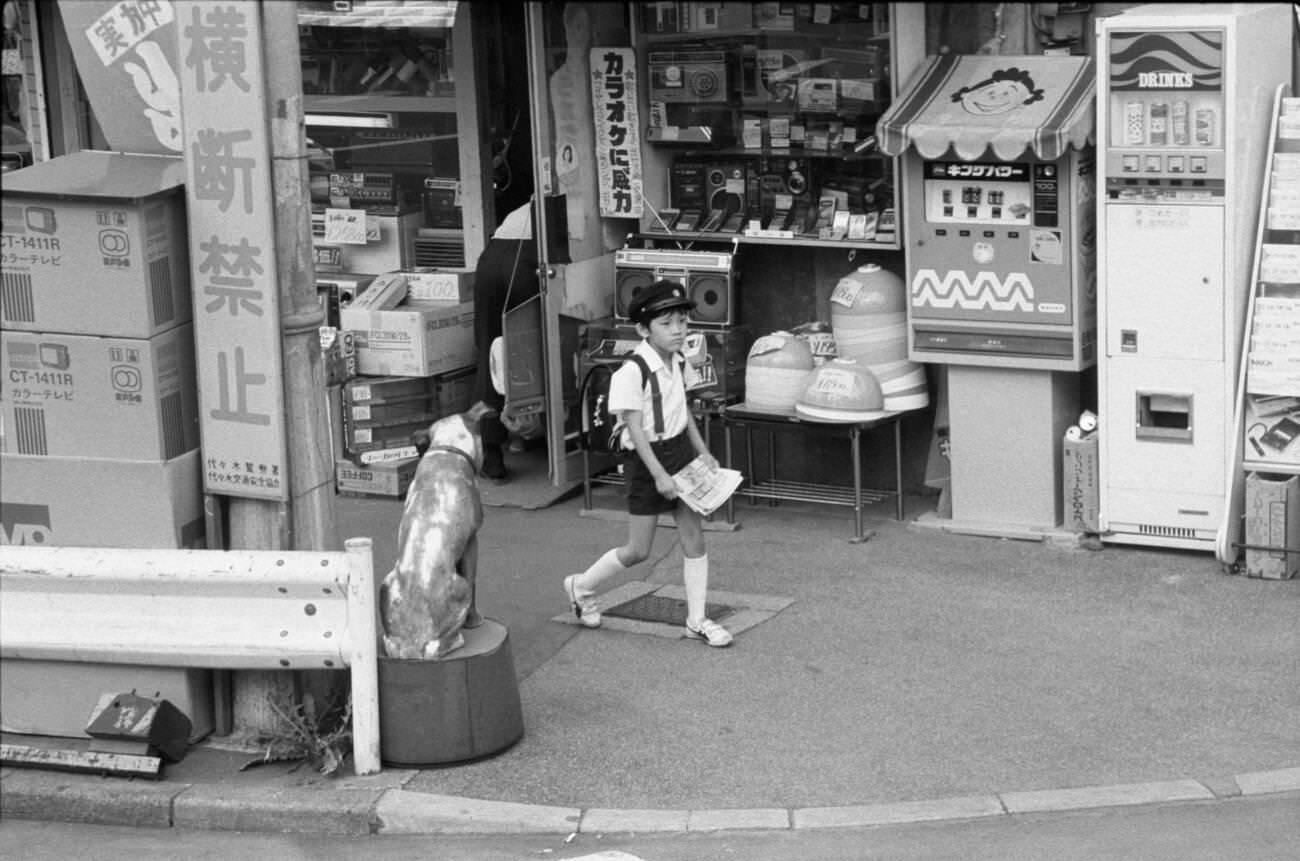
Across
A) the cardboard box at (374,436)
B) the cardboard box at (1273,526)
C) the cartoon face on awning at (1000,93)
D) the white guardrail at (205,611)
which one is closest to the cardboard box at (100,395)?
the white guardrail at (205,611)

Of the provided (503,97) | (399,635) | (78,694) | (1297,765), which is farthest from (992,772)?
(503,97)

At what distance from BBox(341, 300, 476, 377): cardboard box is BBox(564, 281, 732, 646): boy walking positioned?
321 cm

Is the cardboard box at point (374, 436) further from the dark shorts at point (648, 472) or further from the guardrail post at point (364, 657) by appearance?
the guardrail post at point (364, 657)

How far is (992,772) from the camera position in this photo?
718 centimetres

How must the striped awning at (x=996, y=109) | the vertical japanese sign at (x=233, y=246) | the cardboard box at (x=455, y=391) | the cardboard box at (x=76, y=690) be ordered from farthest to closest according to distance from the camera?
the cardboard box at (x=455, y=391)
the striped awning at (x=996, y=109)
the cardboard box at (x=76, y=690)
the vertical japanese sign at (x=233, y=246)

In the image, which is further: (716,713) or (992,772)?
(716,713)

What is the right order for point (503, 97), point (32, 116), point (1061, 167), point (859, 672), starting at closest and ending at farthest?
point (859, 672) < point (1061, 167) < point (503, 97) < point (32, 116)

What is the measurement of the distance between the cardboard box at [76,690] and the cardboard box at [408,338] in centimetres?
436

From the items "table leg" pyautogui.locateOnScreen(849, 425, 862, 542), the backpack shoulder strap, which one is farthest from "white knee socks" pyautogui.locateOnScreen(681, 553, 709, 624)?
"table leg" pyautogui.locateOnScreen(849, 425, 862, 542)

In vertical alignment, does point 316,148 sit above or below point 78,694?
above

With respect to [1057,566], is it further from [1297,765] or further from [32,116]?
[32,116]

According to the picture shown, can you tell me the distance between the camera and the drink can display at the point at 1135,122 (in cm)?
922

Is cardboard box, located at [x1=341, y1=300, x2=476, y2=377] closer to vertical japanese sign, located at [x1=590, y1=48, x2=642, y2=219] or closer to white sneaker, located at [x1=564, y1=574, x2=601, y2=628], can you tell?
vertical japanese sign, located at [x1=590, y1=48, x2=642, y2=219]

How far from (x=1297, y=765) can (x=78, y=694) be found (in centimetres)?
479
